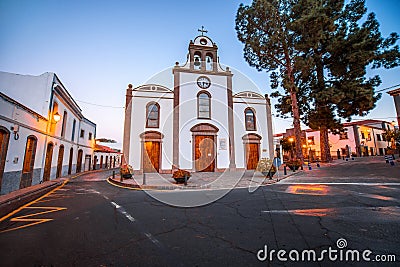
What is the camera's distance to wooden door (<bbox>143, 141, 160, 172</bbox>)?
15.1m

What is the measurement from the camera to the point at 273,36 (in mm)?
16797

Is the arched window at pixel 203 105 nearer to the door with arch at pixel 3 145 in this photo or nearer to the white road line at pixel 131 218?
the door with arch at pixel 3 145

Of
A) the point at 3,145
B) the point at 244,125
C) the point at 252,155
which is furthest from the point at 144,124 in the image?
the point at 252,155

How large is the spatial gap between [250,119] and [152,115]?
9.33 metres

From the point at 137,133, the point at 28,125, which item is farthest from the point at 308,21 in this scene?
the point at 28,125

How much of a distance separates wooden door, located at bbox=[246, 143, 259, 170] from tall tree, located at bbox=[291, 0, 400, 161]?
7.56 metres

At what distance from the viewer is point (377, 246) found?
8.38ft

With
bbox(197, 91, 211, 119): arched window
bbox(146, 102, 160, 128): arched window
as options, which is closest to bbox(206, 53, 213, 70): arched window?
bbox(197, 91, 211, 119): arched window

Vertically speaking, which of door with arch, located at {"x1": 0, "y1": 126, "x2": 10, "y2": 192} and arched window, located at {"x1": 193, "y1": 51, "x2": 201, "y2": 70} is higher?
arched window, located at {"x1": 193, "y1": 51, "x2": 201, "y2": 70}

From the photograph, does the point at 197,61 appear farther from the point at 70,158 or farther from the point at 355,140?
the point at 355,140

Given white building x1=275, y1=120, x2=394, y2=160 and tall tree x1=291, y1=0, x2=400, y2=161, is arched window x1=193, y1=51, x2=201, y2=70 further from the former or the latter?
white building x1=275, y1=120, x2=394, y2=160

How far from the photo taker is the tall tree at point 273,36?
16.8 m

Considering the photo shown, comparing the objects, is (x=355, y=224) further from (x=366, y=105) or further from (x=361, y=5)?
(x=361, y=5)

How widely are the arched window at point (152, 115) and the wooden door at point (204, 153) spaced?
3773 millimetres
